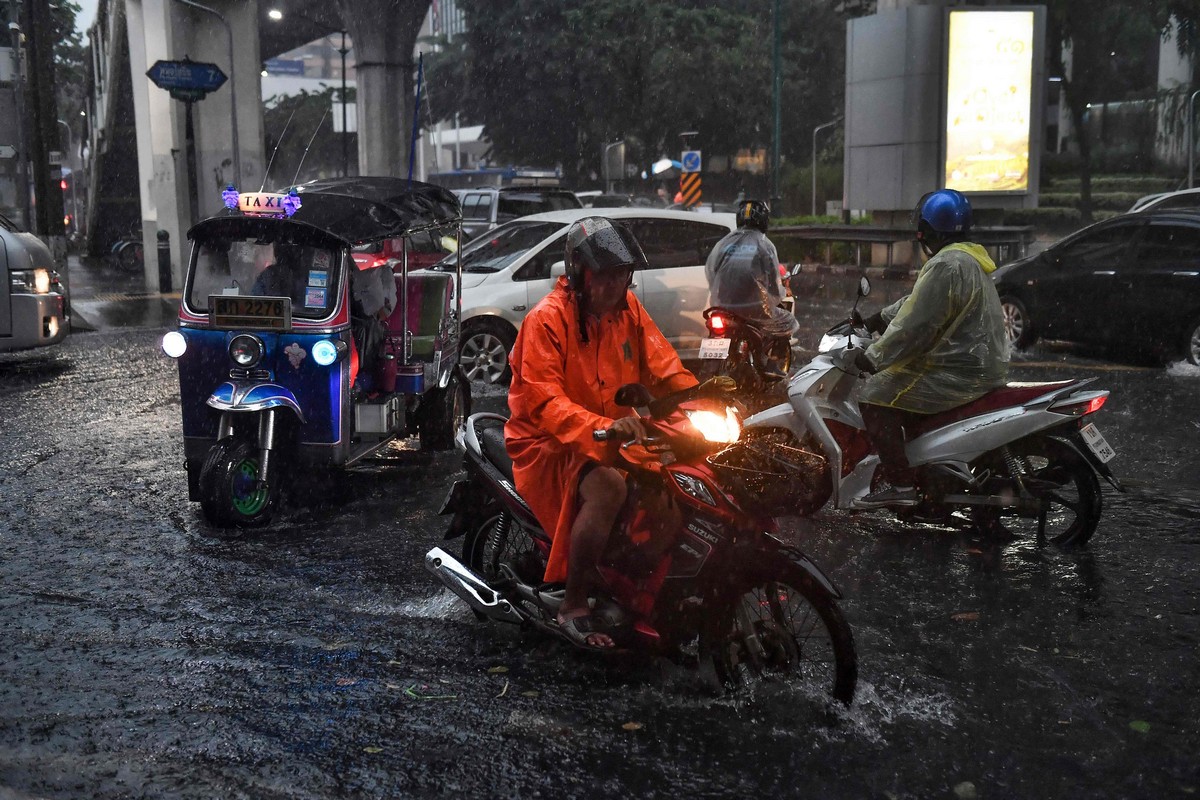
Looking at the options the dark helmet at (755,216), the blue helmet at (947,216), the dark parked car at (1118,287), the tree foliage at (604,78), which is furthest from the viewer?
the tree foliage at (604,78)

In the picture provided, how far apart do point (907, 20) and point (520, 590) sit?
2393cm

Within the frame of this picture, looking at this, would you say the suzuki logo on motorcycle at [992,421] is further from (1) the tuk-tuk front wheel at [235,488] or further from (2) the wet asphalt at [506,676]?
(1) the tuk-tuk front wheel at [235,488]

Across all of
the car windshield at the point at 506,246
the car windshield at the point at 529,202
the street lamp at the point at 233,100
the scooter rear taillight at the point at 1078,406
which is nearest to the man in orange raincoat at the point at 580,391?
the scooter rear taillight at the point at 1078,406

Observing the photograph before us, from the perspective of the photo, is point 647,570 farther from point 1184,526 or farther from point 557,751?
point 1184,526

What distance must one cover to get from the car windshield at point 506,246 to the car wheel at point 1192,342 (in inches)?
241

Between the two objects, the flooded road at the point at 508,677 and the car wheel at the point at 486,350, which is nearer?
the flooded road at the point at 508,677

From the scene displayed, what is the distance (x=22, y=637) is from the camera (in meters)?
5.28

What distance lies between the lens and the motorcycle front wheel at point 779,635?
13.9 feet

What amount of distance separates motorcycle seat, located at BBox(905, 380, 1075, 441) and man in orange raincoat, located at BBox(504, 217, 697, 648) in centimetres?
216

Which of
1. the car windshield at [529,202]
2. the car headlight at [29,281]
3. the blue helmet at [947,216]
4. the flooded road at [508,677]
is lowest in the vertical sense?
the flooded road at [508,677]

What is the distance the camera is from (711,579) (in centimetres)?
429

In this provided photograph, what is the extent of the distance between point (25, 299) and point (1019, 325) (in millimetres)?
10750

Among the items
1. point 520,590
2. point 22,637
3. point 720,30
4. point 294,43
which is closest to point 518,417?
point 520,590

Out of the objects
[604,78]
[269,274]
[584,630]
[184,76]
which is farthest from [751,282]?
[604,78]
